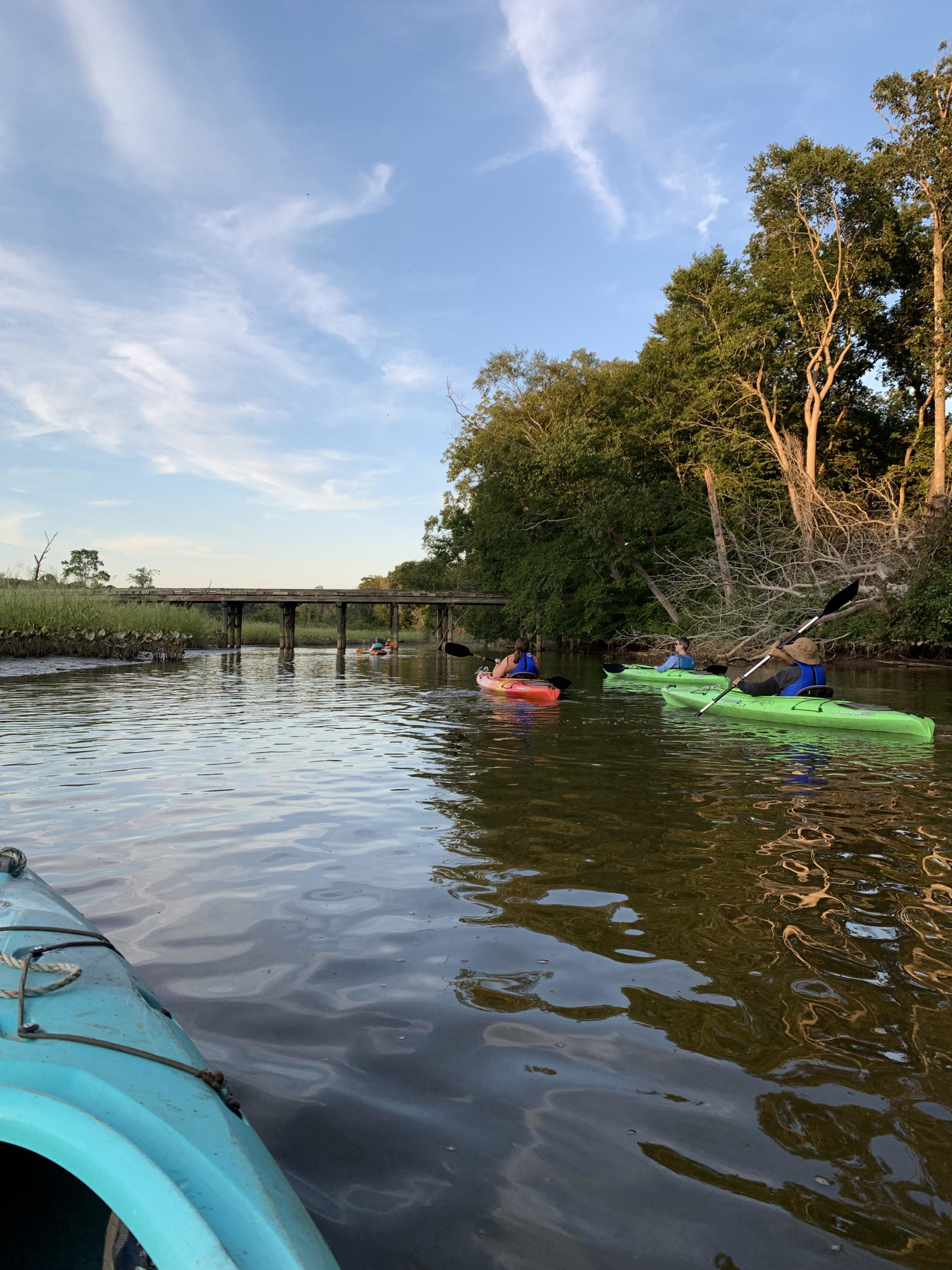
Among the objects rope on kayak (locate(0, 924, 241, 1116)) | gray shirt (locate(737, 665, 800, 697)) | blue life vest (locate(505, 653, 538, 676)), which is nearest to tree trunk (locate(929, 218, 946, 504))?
gray shirt (locate(737, 665, 800, 697))

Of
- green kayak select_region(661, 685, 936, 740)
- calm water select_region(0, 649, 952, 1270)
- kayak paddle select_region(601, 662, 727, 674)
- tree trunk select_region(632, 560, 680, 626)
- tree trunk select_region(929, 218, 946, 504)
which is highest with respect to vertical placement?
tree trunk select_region(929, 218, 946, 504)

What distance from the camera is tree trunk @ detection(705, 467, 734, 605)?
25438 mm

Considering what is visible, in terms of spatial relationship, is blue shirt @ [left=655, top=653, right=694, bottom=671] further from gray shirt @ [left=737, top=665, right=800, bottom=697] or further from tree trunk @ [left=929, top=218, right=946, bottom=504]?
tree trunk @ [left=929, top=218, right=946, bottom=504]

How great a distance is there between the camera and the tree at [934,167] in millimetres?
21375

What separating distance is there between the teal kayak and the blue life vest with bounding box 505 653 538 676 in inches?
498

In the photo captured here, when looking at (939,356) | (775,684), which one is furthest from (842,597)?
(939,356)

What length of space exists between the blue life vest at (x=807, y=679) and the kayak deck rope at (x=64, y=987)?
10205 mm

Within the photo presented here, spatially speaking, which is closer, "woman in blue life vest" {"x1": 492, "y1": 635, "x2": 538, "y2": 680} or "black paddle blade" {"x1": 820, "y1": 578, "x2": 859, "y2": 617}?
"black paddle blade" {"x1": 820, "y1": 578, "x2": 859, "y2": 617}

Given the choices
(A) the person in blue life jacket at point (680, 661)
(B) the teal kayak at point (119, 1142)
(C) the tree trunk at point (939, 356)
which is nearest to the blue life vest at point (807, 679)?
(A) the person in blue life jacket at point (680, 661)

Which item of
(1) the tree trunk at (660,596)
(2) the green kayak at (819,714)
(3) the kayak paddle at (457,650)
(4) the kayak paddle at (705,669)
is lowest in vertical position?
(2) the green kayak at (819,714)

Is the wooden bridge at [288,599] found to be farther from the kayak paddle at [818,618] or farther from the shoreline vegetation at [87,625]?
the kayak paddle at [818,618]

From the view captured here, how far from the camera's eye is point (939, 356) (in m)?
21.7

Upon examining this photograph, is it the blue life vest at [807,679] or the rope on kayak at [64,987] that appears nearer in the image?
the rope on kayak at [64,987]

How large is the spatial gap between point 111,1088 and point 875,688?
1850 cm
